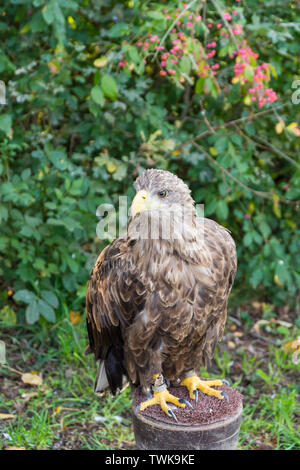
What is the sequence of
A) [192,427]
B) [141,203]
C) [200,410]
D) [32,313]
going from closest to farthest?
[141,203], [192,427], [200,410], [32,313]

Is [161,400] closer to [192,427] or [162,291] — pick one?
[192,427]

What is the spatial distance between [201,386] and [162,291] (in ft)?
2.25

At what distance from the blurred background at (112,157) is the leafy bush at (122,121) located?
0.01 meters

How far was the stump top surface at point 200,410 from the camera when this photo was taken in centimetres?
245

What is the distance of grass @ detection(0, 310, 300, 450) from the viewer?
3197 mm

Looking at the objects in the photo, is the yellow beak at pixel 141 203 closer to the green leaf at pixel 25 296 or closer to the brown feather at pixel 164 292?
the brown feather at pixel 164 292

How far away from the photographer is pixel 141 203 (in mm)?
2070

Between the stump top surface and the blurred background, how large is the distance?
27.3 inches

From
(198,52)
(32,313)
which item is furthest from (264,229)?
(32,313)

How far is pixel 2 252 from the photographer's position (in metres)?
3.65
